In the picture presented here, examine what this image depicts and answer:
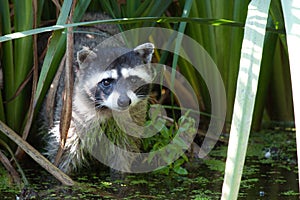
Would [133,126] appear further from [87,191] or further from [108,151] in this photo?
[87,191]

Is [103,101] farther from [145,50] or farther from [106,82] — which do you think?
[145,50]

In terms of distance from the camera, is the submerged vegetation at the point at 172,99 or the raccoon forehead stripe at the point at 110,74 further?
the raccoon forehead stripe at the point at 110,74

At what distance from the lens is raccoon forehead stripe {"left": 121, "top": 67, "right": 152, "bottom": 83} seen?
10.6 feet

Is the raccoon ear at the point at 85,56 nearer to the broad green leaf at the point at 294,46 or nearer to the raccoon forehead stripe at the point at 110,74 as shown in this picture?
the raccoon forehead stripe at the point at 110,74

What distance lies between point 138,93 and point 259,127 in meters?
1.23

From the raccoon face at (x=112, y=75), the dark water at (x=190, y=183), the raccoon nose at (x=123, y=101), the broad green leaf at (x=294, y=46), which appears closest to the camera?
the broad green leaf at (x=294, y=46)

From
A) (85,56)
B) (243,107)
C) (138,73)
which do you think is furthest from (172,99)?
(243,107)

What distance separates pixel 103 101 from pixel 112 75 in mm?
→ 145

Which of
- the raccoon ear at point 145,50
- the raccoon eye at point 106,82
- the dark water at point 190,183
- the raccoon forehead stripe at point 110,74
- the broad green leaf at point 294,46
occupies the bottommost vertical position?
the dark water at point 190,183

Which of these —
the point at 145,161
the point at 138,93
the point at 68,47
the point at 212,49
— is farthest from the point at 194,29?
the point at 68,47

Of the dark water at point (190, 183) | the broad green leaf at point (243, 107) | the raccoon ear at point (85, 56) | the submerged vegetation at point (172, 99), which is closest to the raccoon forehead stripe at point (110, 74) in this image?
the raccoon ear at point (85, 56)

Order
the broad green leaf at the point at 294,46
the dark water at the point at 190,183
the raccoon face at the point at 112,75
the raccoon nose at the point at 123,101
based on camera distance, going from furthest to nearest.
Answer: the raccoon face at the point at 112,75 → the raccoon nose at the point at 123,101 → the dark water at the point at 190,183 → the broad green leaf at the point at 294,46

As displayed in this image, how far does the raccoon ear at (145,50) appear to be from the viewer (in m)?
3.28

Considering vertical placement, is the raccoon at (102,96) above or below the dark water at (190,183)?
above
